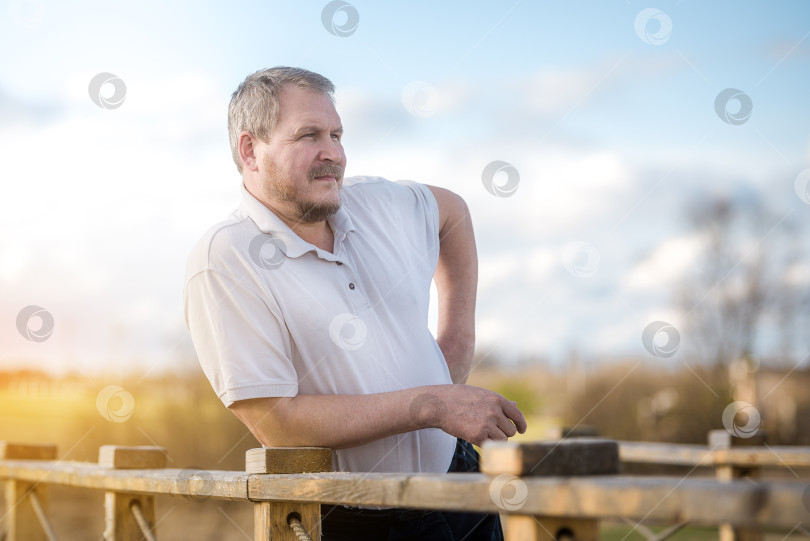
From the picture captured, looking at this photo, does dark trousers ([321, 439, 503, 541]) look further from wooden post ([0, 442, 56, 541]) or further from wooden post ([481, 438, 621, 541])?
wooden post ([0, 442, 56, 541])

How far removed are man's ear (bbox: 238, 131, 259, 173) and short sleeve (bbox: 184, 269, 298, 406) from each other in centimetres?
41

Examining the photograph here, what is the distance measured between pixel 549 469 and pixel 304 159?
3.99ft

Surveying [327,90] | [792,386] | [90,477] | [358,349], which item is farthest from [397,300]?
[792,386]

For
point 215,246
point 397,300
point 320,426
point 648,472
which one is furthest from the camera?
point 648,472

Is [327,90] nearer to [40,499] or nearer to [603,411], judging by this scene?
[40,499]

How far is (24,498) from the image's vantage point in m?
3.40

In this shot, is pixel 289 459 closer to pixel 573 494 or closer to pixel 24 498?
pixel 573 494

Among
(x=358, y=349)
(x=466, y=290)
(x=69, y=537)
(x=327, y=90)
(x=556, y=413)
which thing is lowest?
(x=69, y=537)

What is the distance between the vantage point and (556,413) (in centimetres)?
1200

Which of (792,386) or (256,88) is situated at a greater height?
(256,88)

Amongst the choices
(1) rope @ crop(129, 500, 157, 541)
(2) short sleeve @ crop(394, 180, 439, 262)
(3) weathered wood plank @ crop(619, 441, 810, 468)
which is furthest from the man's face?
(3) weathered wood plank @ crop(619, 441, 810, 468)

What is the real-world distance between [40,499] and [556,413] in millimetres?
9441

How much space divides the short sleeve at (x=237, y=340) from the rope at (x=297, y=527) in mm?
265

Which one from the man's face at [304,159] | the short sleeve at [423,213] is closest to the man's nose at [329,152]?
the man's face at [304,159]
